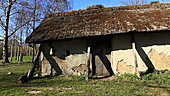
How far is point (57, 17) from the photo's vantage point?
7.97 metres

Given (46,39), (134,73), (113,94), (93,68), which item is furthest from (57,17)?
(113,94)

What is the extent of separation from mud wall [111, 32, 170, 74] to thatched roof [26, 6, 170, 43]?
0.56m

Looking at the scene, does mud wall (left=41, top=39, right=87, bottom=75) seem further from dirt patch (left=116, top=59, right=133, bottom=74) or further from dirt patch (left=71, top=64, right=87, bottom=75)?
dirt patch (left=116, top=59, right=133, bottom=74)

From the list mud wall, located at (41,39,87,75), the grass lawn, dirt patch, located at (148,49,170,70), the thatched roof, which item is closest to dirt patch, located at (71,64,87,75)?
mud wall, located at (41,39,87,75)

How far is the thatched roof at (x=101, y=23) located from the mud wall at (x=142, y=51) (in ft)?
1.84

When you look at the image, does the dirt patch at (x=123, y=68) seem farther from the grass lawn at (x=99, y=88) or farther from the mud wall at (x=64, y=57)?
the mud wall at (x=64, y=57)

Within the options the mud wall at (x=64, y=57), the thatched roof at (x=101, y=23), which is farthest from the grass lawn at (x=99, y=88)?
the thatched roof at (x=101, y=23)

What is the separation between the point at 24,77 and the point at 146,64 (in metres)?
5.59

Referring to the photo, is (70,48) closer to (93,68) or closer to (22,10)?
(93,68)

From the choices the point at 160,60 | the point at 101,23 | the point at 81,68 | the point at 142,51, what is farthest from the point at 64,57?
the point at 160,60

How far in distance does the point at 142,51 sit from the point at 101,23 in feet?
7.66

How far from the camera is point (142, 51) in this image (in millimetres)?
5871

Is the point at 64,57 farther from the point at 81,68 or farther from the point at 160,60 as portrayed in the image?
the point at 160,60

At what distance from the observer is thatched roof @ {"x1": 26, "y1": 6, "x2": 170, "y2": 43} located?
5625 mm
